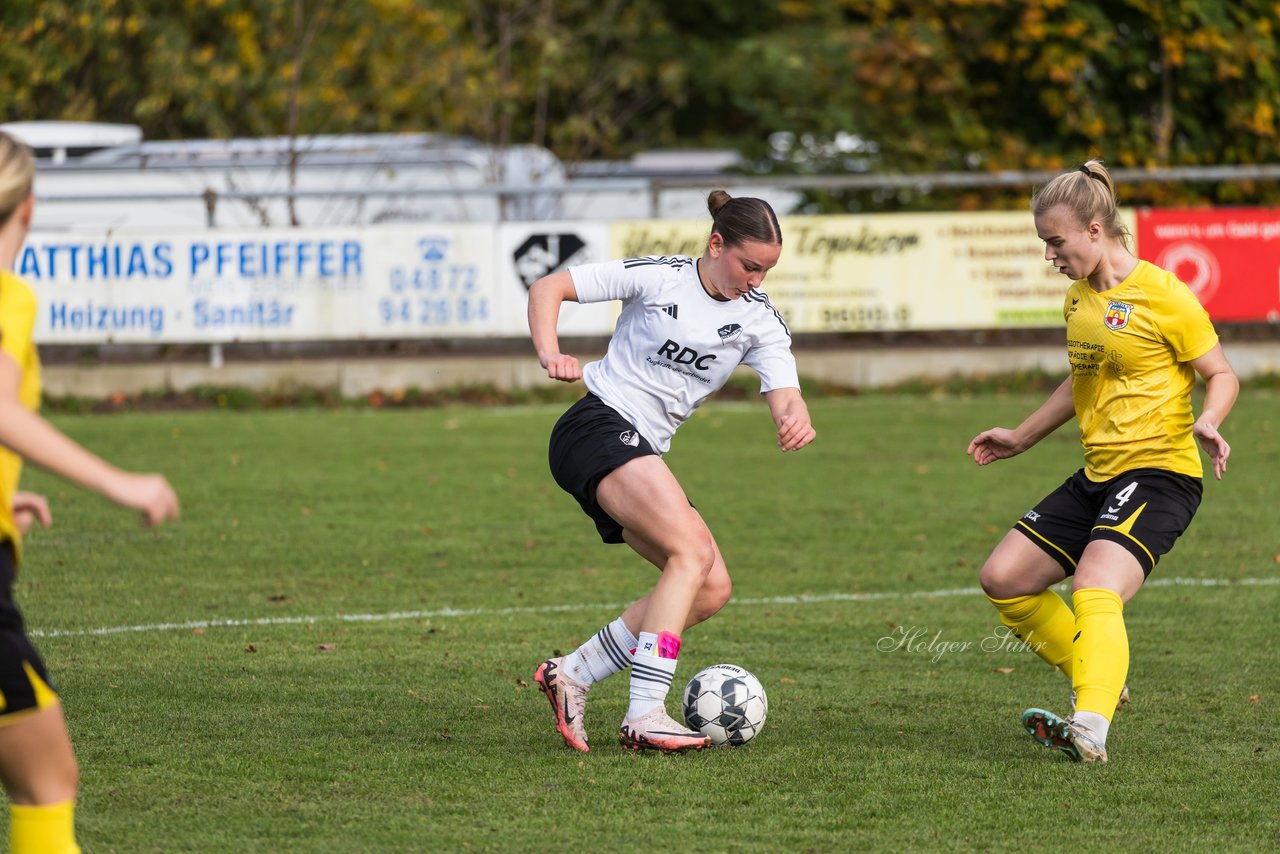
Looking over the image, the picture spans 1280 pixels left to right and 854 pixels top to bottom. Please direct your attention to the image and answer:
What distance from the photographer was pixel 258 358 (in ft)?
57.8

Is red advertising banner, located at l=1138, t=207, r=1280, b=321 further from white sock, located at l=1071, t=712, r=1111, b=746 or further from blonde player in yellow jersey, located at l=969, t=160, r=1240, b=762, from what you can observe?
white sock, located at l=1071, t=712, r=1111, b=746

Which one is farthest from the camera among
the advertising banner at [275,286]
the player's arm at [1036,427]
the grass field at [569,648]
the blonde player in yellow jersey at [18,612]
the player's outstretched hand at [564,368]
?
the advertising banner at [275,286]

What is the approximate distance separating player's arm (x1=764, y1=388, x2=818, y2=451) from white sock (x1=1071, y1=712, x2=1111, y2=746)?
48.0 inches

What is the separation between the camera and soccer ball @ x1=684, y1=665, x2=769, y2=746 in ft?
18.0

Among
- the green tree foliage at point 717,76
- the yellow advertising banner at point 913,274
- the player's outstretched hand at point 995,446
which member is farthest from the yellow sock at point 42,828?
the green tree foliage at point 717,76

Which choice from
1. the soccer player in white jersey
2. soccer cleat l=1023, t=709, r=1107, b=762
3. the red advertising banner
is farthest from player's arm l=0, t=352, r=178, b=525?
the red advertising banner

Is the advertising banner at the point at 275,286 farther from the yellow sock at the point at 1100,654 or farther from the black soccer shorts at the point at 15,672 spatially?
the black soccer shorts at the point at 15,672

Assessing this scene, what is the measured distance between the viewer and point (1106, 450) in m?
5.56

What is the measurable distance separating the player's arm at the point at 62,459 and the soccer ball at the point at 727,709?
267 cm

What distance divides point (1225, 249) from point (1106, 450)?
12.7 meters

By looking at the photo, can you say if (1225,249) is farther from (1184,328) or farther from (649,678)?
(649,678)

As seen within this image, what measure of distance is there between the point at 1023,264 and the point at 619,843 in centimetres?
1377

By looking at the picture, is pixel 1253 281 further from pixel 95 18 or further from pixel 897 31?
pixel 95 18

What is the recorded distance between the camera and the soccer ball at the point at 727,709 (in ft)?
18.0
